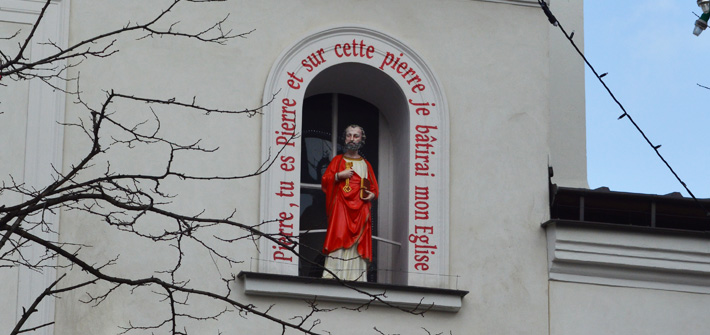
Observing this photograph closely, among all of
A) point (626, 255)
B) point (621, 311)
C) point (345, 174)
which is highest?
point (345, 174)

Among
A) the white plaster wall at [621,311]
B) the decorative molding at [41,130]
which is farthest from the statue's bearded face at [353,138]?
the decorative molding at [41,130]

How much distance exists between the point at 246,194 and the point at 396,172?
5.75 ft

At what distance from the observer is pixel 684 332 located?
14.4m

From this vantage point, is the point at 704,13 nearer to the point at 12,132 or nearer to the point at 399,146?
the point at 399,146

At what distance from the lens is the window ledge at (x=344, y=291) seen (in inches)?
533

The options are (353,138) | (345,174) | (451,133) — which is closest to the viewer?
(345,174)

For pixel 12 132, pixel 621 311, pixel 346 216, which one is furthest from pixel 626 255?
pixel 12 132

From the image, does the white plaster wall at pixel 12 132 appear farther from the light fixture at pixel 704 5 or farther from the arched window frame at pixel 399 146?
the light fixture at pixel 704 5

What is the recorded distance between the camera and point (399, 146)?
15.0 metres

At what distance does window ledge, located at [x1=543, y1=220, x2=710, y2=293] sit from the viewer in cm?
1434

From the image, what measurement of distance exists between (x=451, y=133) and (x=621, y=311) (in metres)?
2.16

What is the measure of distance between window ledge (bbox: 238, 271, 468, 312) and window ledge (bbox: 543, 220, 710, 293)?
103 cm

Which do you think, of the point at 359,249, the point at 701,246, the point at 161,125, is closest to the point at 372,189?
the point at 359,249

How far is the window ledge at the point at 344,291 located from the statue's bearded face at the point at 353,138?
1347 mm
